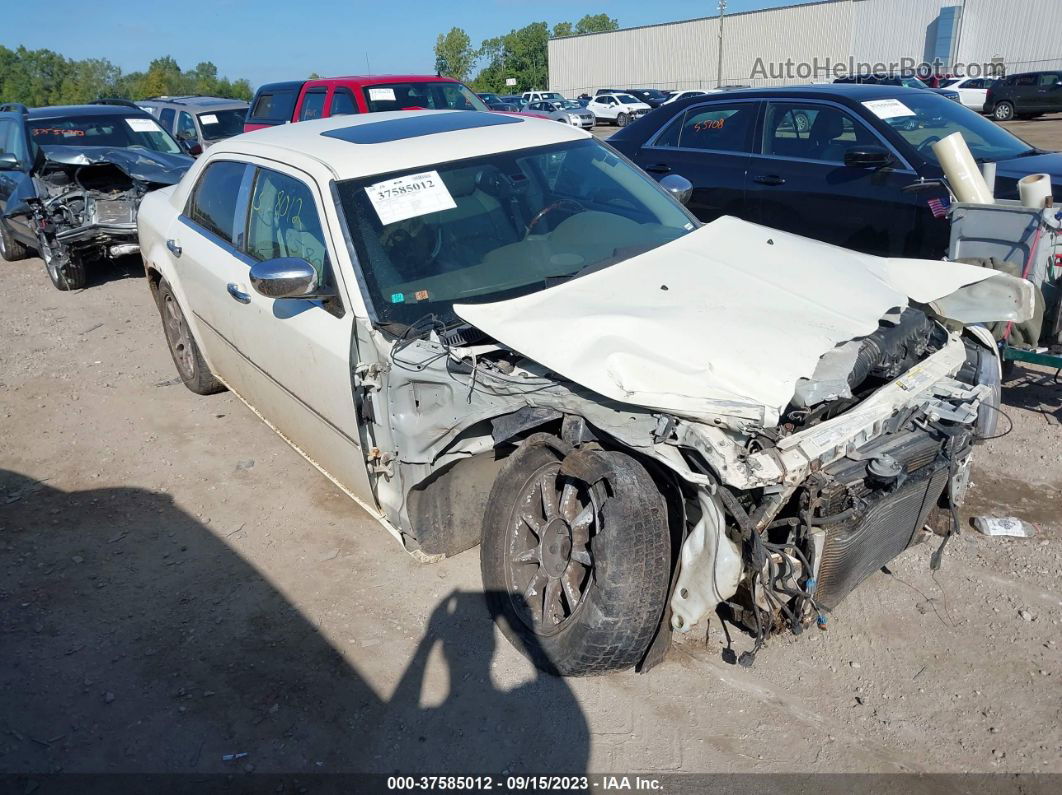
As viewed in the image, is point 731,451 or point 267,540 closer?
point 731,451

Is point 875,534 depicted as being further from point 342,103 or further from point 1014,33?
point 1014,33

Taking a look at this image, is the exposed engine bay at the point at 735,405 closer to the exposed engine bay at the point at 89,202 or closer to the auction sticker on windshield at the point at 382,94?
the exposed engine bay at the point at 89,202

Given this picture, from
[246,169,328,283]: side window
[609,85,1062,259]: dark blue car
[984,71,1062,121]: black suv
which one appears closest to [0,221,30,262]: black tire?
[246,169,328,283]: side window

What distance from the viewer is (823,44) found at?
1813 inches

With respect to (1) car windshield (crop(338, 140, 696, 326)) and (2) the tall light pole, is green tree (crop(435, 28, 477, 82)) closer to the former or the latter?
(2) the tall light pole

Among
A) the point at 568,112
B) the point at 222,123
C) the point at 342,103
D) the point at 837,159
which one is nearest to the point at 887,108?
the point at 837,159

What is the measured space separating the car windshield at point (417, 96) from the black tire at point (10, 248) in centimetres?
526

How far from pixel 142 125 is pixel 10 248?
2688mm

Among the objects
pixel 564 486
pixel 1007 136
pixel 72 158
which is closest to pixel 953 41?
pixel 1007 136

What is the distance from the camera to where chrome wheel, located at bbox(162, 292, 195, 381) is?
17.5ft

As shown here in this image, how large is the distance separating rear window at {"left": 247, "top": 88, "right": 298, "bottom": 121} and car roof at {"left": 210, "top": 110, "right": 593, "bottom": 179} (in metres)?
7.30

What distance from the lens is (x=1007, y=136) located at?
648 centimetres

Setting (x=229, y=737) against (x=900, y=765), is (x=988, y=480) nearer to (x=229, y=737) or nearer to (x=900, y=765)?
(x=900, y=765)

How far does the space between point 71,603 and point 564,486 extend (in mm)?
2349
